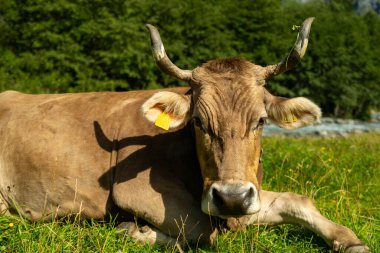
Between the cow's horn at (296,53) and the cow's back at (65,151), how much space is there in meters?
1.35

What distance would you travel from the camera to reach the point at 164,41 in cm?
2705

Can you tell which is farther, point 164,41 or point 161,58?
point 164,41

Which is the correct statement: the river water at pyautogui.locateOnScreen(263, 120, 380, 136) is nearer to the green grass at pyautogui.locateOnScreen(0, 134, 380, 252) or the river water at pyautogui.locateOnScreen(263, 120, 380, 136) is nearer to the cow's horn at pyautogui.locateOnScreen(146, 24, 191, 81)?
the green grass at pyautogui.locateOnScreen(0, 134, 380, 252)

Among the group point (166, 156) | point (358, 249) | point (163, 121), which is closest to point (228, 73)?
point (163, 121)

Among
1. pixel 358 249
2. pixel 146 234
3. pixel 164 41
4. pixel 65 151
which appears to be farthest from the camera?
pixel 164 41

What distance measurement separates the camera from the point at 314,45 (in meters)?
34.1

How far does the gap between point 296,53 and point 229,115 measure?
36.2 inches

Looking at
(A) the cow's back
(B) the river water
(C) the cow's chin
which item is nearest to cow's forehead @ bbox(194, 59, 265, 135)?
(C) the cow's chin

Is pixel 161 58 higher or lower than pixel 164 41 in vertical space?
higher

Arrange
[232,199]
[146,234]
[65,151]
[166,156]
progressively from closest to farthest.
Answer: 1. [232,199]
2. [146,234]
3. [166,156]
4. [65,151]

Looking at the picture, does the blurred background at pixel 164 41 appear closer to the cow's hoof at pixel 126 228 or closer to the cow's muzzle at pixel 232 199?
the cow's hoof at pixel 126 228

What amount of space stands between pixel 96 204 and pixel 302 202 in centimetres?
196

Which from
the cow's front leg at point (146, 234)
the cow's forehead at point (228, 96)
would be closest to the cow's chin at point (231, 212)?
the cow's forehead at point (228, 96)

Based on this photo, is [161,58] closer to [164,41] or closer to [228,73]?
[228,73]
